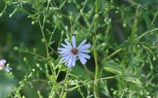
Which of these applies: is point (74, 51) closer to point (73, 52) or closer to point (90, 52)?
point (73, 52)

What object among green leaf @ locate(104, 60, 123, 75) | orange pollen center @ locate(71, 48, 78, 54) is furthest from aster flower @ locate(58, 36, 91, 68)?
green leaf @ locate(104, 60, 123, 75)

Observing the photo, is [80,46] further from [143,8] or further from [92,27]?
[143,8]

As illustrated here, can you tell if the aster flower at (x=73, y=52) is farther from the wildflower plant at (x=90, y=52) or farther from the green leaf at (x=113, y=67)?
the green leaf at (x=113, y=67)

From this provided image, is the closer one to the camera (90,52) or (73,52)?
(73,52)

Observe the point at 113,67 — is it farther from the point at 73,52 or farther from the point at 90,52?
the point at 73,52

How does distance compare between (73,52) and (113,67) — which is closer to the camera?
(73,52)

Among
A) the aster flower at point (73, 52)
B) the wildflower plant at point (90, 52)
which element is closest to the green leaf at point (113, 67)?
the wildflower plant at point (90, 52)

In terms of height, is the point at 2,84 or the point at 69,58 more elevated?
the point at 2,84

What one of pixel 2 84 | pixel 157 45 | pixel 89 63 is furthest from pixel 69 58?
pixel 89 63

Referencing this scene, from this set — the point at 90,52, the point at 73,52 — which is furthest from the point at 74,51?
the point at 90,52

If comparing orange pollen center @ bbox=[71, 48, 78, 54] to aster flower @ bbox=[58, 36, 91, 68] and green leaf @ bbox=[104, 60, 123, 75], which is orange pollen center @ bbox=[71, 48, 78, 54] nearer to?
aster flower @ bbox=[58, 36, 91, 68]

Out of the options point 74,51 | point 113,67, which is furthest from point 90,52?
point 74,51
